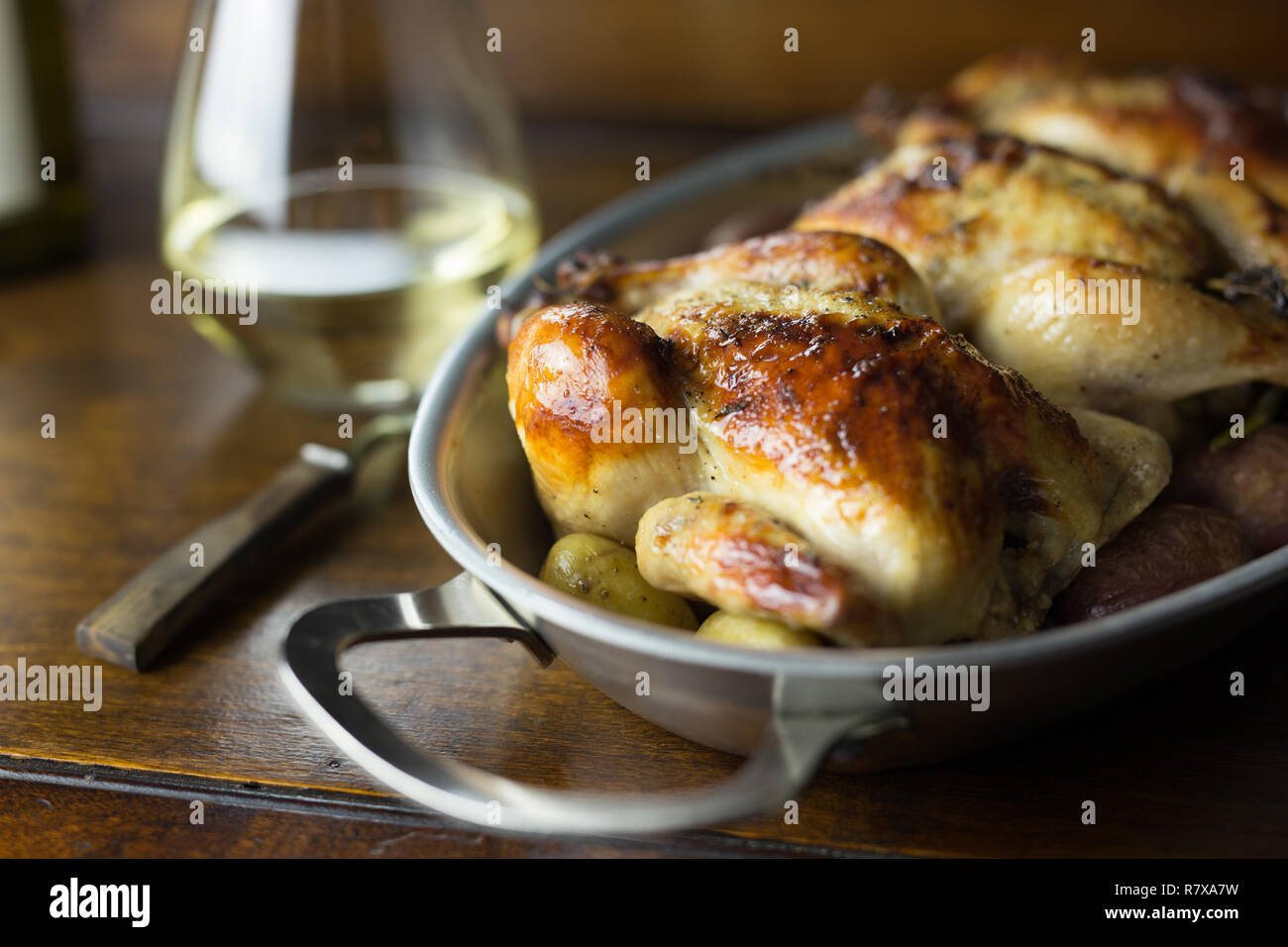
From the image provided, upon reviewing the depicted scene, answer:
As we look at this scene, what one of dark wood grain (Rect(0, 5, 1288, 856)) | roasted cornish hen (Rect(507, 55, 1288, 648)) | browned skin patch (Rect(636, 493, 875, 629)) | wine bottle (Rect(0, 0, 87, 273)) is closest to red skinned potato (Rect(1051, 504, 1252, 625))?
roasted cornish hen (Rect(507, 55, 1288, 648))

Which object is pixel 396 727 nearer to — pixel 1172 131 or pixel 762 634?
pixel 762 634

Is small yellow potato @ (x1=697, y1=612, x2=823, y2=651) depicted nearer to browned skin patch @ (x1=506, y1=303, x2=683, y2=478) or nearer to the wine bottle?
browned skin patch @ (x1=506, y1=303, x2=683, y2=478)

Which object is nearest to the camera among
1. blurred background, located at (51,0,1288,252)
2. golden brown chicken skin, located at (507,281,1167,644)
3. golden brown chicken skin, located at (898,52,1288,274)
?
golden brown chicken skin, located at (507,281,1167,644)

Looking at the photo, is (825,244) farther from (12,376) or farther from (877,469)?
(12,376)

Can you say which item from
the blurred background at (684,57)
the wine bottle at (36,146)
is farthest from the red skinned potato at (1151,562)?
the wine bottle at (36,146)

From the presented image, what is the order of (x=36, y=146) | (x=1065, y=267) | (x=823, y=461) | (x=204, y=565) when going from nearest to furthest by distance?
(x=823, y=461) < (x=1065, y=267) < (x=204, y=565) < (x=36, y=146)

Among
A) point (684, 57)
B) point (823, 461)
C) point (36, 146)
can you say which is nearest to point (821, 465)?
point (823, 461)
